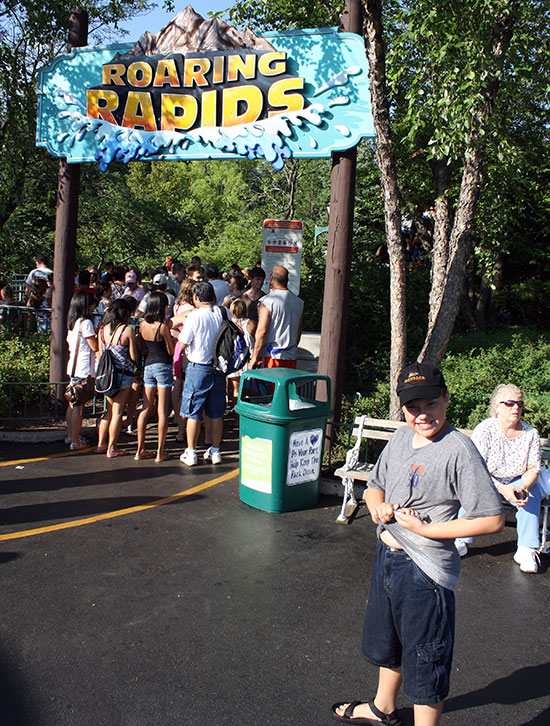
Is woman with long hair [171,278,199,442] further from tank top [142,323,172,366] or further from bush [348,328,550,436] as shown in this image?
bush [348,328,550,436]

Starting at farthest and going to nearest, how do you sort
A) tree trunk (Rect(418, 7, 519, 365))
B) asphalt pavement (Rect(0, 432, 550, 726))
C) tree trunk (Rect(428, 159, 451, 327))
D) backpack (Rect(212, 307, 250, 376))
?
tree trunk (Rect(428, 159, 451, 327)) < backpack (Rect(212, 307, 250, 376)) < tree trunk (Rect(418, 7, 519, 365)) < asphalt pavement (Rect(0, 432, 550, 726))

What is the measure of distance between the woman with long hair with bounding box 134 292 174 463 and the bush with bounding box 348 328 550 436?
2325 mm

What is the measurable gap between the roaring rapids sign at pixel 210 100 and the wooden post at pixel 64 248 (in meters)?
0.33

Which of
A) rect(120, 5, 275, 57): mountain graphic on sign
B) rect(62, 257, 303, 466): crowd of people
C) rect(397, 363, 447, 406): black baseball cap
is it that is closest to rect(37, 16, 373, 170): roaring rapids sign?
rect(120, 5, 275, 57): mountain graphic on sign

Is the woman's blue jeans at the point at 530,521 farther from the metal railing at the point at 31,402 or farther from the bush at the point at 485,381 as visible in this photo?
the metal railing at the point at 31,402

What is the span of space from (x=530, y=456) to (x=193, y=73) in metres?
5.82

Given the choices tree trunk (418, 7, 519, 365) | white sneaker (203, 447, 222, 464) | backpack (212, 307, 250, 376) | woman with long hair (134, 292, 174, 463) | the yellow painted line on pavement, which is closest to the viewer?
the yellow painted line on pavement

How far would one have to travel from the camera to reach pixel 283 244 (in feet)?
32.6

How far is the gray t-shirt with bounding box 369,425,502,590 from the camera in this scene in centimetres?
280

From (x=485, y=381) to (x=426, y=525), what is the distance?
6505 mm

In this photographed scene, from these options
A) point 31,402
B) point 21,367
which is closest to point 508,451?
point 31,402

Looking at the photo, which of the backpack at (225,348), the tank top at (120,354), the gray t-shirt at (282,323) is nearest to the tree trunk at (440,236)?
the gray t-shirt at (282,323)

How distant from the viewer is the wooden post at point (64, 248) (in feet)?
29.0

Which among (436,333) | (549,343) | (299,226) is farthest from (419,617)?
(549,343)
